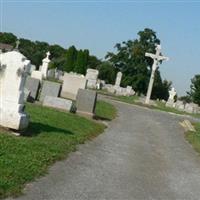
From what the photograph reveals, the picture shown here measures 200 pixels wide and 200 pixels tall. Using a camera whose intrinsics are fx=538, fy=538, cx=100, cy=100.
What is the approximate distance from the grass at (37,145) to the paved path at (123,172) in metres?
0.19

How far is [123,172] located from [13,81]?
3182mm

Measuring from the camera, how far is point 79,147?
37.7ft

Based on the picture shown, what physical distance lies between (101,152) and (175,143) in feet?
17.0

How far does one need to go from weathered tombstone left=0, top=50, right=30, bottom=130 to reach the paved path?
155 centimetres

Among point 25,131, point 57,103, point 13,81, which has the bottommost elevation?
point 25,131

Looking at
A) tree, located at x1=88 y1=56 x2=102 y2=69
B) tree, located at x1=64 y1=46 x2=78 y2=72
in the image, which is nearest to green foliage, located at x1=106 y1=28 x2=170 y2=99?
tree, located at x1=64 y1=46 x2=78 y2=72

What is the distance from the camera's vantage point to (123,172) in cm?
941

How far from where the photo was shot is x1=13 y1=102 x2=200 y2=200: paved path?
743cm

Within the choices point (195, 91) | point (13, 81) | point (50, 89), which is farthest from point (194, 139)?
point (195, 91)

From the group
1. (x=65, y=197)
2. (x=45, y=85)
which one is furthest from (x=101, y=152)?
(x=45, y=85)

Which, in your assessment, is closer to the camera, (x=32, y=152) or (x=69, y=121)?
(x=32, y=152)

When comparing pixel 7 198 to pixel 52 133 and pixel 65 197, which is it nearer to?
pixel 65 197

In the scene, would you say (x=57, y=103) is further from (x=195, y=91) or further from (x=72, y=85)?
(x=195, y=91)

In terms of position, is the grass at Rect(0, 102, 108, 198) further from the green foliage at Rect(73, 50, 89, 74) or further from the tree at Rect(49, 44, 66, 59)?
the tree at Rect(49, 44, 66, 59)
